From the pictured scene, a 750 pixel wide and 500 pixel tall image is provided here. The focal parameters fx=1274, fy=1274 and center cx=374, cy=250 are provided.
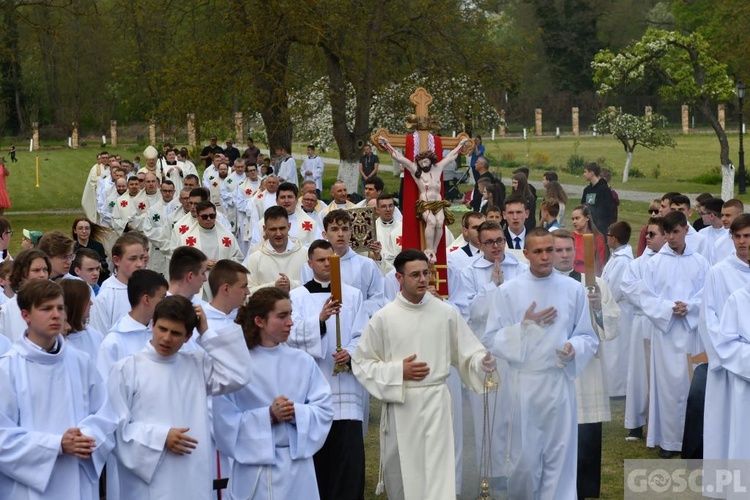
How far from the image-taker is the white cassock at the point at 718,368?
30.1 ft

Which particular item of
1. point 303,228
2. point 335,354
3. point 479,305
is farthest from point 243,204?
point 335,354

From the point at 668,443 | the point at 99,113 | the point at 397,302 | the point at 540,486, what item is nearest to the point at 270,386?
the point at 397,302

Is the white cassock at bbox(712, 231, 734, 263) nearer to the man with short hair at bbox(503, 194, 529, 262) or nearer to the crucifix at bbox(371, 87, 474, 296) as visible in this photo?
the man with short hair at bbox(503, 194, 529, 262)

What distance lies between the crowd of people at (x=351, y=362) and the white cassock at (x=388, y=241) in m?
1.04

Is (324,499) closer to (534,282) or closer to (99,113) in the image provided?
(534,282)

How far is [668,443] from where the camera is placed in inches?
438

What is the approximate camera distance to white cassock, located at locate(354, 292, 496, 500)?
26.9 ft

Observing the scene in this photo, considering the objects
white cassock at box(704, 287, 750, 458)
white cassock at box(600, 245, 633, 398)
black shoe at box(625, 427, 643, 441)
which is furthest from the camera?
white cassock at box(600, 245, 633, 398)

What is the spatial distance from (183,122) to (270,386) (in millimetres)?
26058

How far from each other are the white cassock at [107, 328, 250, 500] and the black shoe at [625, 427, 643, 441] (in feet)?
18.8

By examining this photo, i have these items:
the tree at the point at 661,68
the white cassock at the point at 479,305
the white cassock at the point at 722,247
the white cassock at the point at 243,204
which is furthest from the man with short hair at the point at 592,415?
the tree at the point at 661,68

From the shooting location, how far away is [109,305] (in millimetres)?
9219

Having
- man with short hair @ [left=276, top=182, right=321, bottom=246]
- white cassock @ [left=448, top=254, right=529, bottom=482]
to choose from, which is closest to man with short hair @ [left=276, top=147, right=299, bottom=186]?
man with short hair @ [left=276, top=182, right=321, bottom=246]

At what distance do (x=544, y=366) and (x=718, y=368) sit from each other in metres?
1.38
